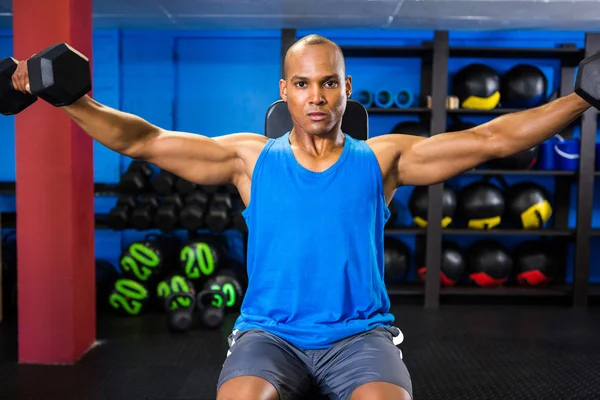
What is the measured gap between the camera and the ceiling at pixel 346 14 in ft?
11.2

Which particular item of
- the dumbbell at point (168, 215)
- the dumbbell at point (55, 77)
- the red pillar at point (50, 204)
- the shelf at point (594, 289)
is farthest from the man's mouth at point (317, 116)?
the shelf at point (594, 289)

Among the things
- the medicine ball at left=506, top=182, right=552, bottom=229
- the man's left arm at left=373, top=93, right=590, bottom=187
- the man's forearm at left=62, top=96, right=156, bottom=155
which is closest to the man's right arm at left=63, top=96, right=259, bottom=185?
the man's forearm at left=62, top=96, right=156, bottom=155

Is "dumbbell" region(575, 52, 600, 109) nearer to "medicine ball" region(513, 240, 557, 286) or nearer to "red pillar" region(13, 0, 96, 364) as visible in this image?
"red pillar" region(13, 0, 96, 364)

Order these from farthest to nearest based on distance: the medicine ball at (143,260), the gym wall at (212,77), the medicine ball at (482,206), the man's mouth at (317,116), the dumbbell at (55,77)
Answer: the gym wall at (212,77)
the medicine ball at (482,206)
the medicine ball at (143,260)
the man's mouth at (317,116)
the dumbbell at (55,77)

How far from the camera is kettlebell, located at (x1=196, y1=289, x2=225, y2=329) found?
3.42m

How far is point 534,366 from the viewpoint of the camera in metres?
2.90

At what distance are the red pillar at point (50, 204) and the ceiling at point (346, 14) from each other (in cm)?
85

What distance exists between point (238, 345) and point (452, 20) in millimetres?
3177

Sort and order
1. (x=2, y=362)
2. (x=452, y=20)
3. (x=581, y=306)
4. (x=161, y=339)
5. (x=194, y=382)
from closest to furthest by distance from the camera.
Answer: (x=194, y=382)
(x=2, y=362)
(x=161, y=339)
(x=452, y=20)
(x=581, y=306)

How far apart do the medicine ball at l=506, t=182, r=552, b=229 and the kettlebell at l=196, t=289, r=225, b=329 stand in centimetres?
212

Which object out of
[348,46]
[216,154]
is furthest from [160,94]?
[216,154]

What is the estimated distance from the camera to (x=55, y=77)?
114 centimetres

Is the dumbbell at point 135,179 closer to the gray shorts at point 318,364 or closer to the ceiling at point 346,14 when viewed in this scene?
the ceiling at point 346,14

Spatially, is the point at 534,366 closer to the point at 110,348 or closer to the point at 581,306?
the point at 581,306
